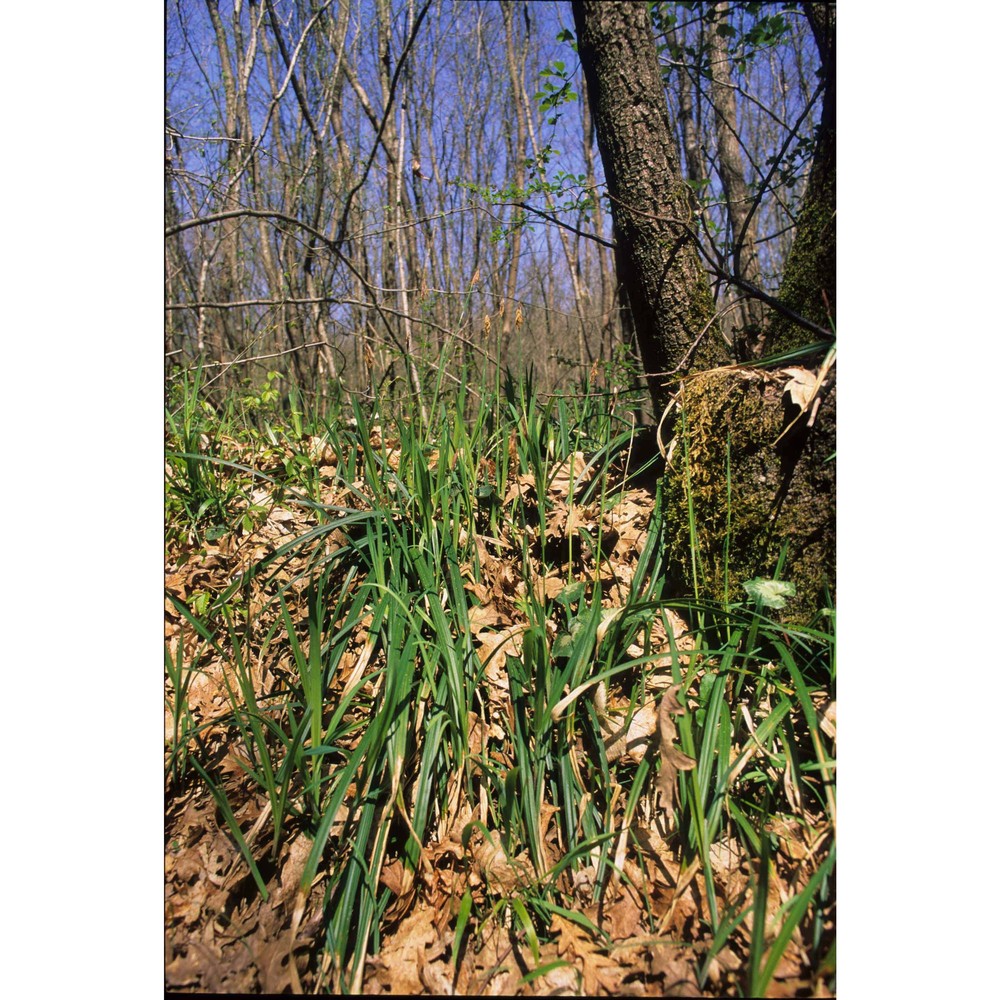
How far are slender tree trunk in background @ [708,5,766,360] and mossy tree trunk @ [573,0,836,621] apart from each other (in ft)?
0.24

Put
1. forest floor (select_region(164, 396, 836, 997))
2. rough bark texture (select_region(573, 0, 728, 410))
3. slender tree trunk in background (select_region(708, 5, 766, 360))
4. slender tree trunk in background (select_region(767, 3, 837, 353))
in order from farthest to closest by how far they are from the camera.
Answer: slender tree trunk in background (select_region(708, 5, 766, 360)) < rough bark texture (select_region(573, 0, 728, 410)) < slender tree trunk in background (select_region(767, 3, 837, 353)) < forest floor (select_region(164, 396, 836, 997))

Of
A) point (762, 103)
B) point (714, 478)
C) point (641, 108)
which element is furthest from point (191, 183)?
point (714, 478)

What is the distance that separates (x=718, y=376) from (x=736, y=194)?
0.89m

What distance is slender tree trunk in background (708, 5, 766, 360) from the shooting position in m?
1.65

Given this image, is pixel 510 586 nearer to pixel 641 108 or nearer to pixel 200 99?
pixel 641 108

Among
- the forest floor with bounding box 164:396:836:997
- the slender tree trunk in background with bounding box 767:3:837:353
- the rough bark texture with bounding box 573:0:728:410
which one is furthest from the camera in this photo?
Answer: the rough bark texture with bounding box 573:0:728:410

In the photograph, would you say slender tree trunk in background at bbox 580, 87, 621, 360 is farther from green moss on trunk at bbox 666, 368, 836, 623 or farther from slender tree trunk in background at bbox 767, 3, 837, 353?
green moss on trunk at bbox 666, 368, 836, 623

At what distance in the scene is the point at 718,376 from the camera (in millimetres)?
1518

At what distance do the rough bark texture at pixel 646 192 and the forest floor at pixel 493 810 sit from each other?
57 centimetres

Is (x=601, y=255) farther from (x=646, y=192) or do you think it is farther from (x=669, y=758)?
(x=669, y=758)

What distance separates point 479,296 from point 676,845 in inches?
64.1

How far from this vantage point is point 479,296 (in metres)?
1.94

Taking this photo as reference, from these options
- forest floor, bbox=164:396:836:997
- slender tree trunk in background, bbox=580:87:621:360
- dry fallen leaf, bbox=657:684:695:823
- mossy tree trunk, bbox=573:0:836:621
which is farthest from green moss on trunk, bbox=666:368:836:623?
slender tree trunk in background, bbox=580:87:621:360

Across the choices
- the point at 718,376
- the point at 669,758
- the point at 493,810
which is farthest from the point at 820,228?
the point at 493,810
